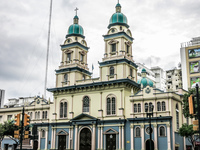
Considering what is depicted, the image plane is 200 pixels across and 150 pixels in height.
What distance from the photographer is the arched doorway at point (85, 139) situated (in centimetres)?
5223

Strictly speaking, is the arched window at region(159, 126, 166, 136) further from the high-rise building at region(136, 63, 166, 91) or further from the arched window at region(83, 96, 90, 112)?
the high-rise building at region(136, 63, 166, 91)

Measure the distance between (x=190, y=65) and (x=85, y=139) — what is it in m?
37.3

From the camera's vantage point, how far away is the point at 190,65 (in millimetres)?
74625

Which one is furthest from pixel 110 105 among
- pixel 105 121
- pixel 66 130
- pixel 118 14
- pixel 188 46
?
pixel 188 46

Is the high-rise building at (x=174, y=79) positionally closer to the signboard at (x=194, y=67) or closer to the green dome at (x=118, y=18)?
the signboard at (x=194, y=67)

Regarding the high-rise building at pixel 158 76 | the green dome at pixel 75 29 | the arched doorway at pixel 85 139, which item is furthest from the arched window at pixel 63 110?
the high-rise building at pixel 158 76

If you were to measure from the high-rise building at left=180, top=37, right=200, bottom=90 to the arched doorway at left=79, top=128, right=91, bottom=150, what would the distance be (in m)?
33.6

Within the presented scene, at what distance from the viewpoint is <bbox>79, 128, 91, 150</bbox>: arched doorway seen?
5223 cm

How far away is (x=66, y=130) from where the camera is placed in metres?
55.4

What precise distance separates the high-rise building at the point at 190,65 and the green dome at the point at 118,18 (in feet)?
88.2

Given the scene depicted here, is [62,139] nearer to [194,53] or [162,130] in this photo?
[162,130]

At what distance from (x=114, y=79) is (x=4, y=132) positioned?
23.0 meters

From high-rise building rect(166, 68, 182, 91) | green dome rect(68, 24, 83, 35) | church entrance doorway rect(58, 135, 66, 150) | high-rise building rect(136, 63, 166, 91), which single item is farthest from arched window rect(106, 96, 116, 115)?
high-rise building rect(166, 68, 182, 91)

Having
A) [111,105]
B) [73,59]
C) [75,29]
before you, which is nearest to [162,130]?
[111,105]
